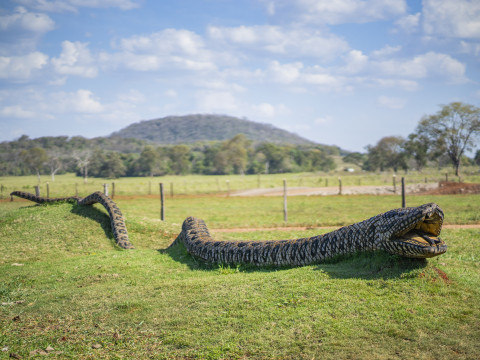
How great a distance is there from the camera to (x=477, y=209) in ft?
66.7

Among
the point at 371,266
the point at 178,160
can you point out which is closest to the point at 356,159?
the point at 178,160

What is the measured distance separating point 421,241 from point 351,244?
1.43m

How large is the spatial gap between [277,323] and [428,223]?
2.74 meters

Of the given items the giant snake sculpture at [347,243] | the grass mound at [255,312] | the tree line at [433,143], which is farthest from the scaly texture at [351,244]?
the tree line at [433,143]

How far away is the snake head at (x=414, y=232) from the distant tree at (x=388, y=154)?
85.6m

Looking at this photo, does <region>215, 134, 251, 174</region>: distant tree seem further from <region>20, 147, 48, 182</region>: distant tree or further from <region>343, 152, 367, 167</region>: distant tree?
<region>20, 147, 48, 182</region>: distant tree

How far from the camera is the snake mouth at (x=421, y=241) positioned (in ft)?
17.9

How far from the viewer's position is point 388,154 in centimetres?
8962

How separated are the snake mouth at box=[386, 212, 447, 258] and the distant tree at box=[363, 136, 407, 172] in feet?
281

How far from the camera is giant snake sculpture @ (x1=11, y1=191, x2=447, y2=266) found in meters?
5.65

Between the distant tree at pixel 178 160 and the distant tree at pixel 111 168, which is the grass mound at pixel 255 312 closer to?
the distant tree at pixel 111 168

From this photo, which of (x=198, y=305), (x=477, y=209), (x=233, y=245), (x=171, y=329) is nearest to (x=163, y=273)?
(x=233, y=245)

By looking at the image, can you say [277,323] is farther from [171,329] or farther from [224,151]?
[224,151]

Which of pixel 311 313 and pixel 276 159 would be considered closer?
pixel 311 313
